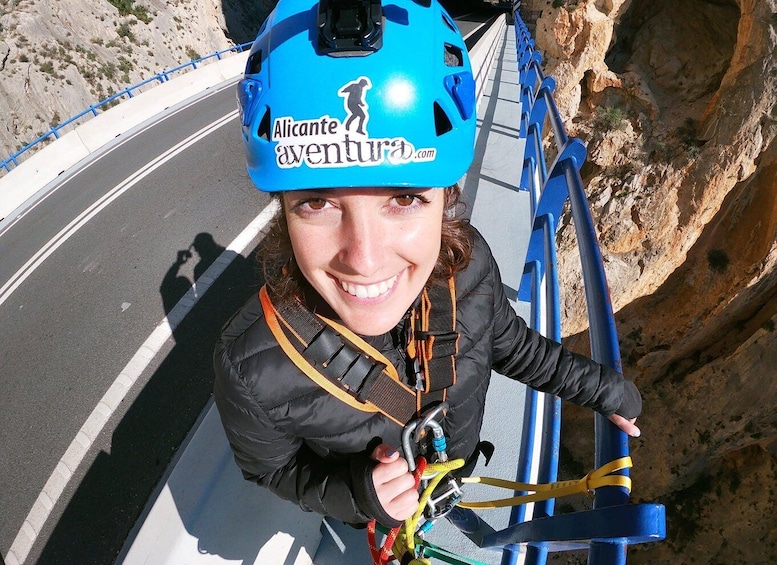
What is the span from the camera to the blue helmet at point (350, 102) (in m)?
1.25

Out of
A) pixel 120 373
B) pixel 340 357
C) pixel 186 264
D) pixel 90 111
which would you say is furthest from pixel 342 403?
pixel 90 111

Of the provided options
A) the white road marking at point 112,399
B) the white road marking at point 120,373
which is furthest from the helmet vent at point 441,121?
the white road marking at point 112,399

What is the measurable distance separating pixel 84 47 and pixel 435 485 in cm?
3390

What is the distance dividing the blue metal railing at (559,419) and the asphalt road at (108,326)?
11.1ft

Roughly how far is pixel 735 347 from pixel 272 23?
20.2 metres

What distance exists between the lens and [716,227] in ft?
56.2

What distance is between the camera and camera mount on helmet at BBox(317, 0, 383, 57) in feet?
4.05

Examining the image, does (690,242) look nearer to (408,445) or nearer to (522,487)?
(522,487)

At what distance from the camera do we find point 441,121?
1424 mm

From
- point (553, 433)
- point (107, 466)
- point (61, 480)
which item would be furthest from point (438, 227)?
point (61, 480)

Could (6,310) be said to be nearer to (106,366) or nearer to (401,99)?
(106,366)

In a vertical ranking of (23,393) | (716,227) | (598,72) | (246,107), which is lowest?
(23,393)

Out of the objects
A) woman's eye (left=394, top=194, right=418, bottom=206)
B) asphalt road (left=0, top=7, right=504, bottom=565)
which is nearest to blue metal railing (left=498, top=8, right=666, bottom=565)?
woman's eye (left=394, top=194, right=418, bottom=206)

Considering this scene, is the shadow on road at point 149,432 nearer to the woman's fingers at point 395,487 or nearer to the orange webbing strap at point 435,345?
the orange webbing strap at point 435,345
